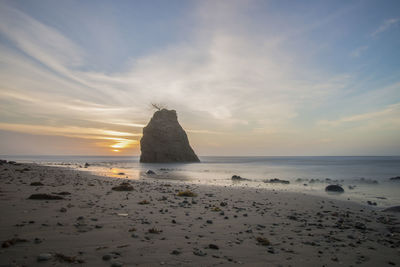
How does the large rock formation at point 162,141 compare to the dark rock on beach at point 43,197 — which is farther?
the large rock formation at point 162,141

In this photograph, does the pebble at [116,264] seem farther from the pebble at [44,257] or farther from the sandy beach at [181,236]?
the pebble at [44,257]

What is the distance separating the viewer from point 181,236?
609 cm

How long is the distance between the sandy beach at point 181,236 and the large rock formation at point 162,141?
71803mm

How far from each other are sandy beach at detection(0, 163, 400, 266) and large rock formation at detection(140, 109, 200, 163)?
71.8 m

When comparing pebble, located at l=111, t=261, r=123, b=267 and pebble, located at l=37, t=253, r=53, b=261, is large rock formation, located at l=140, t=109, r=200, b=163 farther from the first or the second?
pebble, located at l=111, t=261, r=123, b=267

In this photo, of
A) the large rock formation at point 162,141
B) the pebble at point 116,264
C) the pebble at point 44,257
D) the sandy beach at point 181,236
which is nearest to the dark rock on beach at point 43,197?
the sandy beach at point 181,236

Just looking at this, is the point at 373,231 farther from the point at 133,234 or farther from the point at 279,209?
the point at 133,234

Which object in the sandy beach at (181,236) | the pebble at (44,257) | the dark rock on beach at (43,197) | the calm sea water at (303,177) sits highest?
the dark rock on beach at (43,197)

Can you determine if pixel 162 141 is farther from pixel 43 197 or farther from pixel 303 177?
pixel 43 197

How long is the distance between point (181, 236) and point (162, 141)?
3025 inches

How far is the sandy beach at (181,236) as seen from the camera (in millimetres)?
4531

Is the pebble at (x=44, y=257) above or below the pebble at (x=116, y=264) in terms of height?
above

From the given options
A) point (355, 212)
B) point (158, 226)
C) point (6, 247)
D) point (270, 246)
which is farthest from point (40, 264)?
point (355, 212)

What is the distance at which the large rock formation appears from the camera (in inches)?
3196
